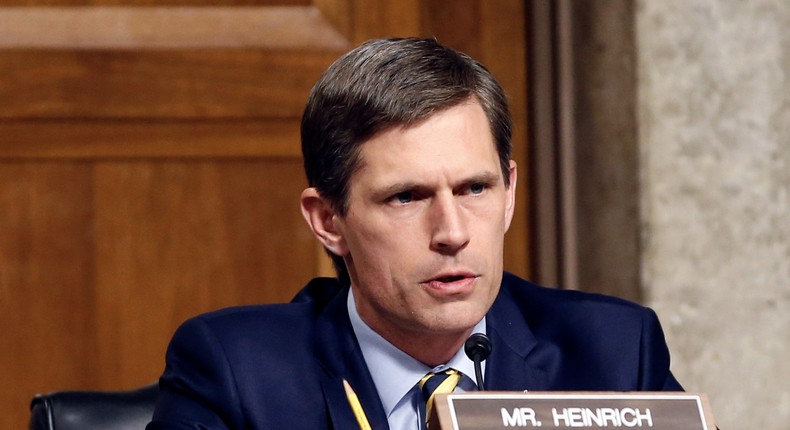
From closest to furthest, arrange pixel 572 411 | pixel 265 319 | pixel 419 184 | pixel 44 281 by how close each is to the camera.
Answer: pixel 572 411, pixel 419 184, pixel 265 319, pixel 44 281

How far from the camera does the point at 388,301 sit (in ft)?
5.56

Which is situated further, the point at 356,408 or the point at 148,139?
the point at 148,139

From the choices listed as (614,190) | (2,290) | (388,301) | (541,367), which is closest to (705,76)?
(614,190)

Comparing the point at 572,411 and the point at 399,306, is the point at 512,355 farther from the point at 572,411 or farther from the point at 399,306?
the point at 572,411

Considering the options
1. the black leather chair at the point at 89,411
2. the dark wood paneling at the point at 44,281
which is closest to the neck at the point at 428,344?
the black leather chair at the point at 89,411

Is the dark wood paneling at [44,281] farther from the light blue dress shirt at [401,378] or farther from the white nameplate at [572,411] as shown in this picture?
the white nameplate at [572,411]

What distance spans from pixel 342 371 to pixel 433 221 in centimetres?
27

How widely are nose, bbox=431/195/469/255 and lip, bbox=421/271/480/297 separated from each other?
3cm

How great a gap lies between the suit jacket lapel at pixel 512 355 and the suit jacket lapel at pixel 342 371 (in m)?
0.16

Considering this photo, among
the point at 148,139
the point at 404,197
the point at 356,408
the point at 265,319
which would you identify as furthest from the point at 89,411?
the point at 148,139

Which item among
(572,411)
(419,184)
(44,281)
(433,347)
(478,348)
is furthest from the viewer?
(44,281)

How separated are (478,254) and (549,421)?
39cm

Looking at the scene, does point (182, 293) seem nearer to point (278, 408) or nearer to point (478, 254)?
point (278, 408)

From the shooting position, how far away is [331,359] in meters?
1.78
